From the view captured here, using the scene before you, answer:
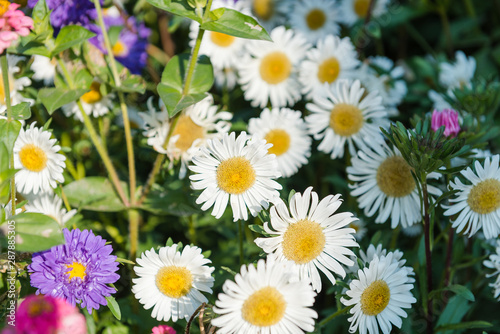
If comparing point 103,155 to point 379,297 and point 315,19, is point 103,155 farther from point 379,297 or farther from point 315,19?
point 315,19

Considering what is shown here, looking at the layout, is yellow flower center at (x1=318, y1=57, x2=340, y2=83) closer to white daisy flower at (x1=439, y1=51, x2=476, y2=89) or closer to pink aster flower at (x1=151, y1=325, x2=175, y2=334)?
white daisy flower at (x1=439, y1=51, x2=476, y2=89)

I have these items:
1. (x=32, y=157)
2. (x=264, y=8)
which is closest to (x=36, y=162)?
(x=32, y=157)

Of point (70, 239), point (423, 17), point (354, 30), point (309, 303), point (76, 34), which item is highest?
point (423, 17)

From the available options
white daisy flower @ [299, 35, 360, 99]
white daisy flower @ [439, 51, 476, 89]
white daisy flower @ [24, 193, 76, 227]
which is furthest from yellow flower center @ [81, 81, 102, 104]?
white daisy flower @ [439, 51, 476, 89]

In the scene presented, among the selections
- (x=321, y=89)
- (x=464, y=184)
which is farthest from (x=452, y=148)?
(x=321, y=89)

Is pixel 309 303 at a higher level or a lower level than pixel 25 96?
higher

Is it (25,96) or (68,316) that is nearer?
(68,316)

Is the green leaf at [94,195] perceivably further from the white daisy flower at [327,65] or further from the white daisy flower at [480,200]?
the white daisy flower at [480,200]

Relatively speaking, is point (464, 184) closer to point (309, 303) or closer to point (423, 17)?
point (309, 303)

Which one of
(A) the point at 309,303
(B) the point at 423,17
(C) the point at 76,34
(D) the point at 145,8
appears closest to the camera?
(A) the point at 309,303
